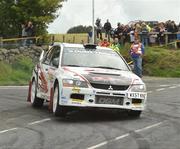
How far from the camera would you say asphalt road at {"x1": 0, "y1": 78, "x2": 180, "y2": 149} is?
10555 mm

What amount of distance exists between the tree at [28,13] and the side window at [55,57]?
2171cm

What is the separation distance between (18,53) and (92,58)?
18884mm

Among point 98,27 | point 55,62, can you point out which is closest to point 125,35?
point 98,27

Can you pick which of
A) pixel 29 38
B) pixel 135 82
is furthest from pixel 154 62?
pixel 135 82

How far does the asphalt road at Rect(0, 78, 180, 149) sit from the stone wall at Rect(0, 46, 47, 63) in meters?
→ 15.3

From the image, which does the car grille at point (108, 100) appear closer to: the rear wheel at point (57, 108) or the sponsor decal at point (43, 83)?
the rear wheel at point (57, 108)

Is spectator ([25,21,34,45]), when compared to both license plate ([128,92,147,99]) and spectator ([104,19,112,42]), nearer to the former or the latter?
spectator ([104,19,112,42])

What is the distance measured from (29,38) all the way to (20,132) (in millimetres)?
23554

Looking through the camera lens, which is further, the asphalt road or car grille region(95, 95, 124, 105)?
car grille region(95, 95, 124, 105)

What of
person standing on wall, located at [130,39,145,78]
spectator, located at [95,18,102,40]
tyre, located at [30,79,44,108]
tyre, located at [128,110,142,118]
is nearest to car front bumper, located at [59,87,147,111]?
tyre, located at [128,110,142,118]

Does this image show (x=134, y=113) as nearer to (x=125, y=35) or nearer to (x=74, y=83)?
(x=74, y=83)

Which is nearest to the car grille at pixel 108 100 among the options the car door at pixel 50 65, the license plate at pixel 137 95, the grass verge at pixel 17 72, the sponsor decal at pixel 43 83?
the license plate at pixel 137 95

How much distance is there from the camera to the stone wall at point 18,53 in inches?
1266

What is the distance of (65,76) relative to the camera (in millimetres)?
13484
